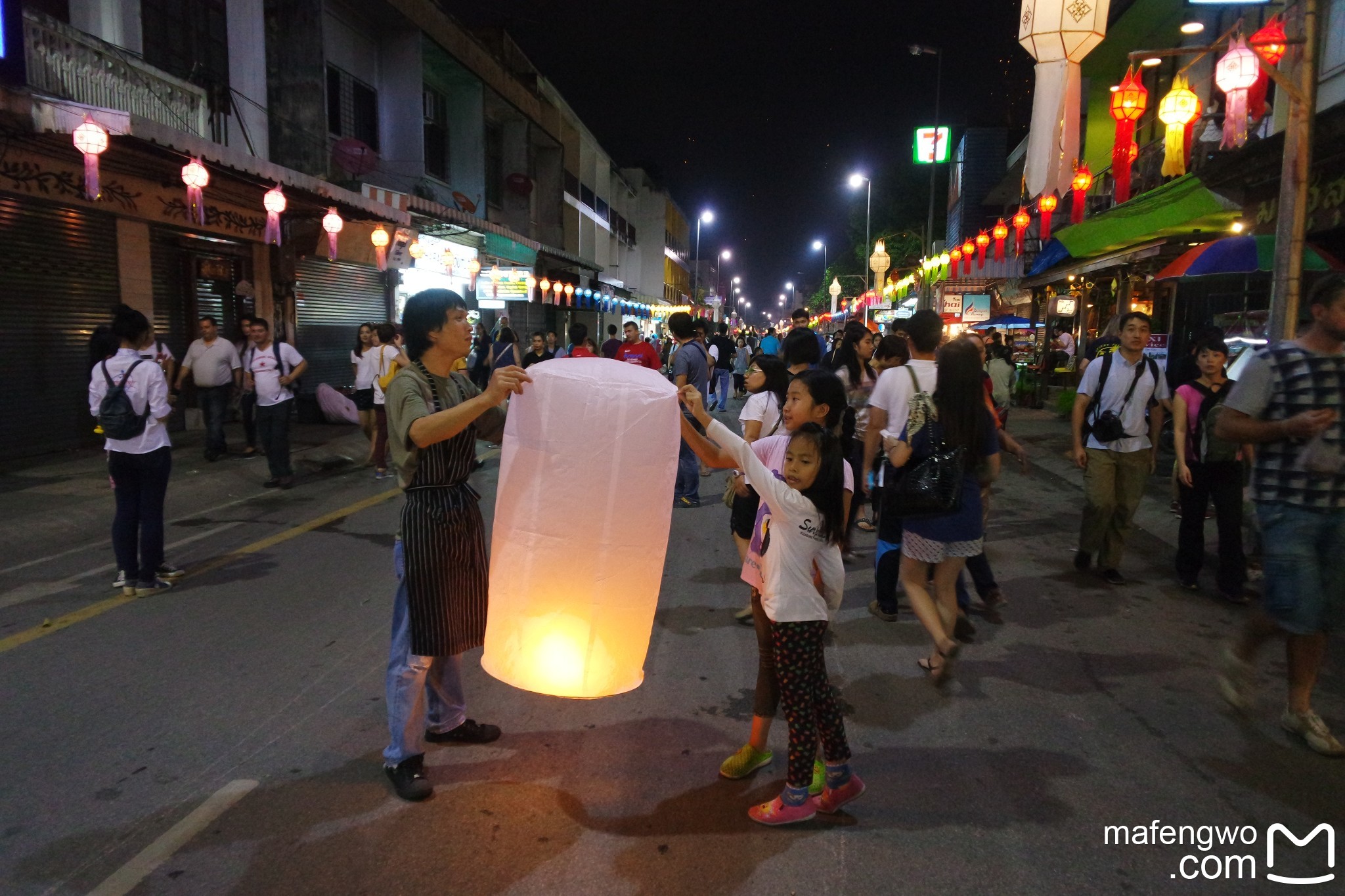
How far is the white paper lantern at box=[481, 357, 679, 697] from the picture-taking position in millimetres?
2648

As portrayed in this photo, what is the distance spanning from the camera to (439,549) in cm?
299

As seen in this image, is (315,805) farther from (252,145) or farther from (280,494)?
(252,145)

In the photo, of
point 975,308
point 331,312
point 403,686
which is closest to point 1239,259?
point 403,686

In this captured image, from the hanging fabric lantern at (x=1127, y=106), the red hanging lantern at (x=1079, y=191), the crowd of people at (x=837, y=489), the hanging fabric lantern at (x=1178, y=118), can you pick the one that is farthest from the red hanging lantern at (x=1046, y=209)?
the crowd of people at (x=837, y=489)

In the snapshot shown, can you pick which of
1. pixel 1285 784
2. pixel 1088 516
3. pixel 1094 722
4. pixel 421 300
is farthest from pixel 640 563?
pixel 1088 516

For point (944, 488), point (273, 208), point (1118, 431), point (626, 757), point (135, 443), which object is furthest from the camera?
point (273, 208)

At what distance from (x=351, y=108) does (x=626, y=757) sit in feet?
59.4

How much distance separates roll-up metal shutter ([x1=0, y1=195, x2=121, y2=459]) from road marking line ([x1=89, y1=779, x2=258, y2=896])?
923 cm

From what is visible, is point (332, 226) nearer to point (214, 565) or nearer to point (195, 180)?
point (195, 180)

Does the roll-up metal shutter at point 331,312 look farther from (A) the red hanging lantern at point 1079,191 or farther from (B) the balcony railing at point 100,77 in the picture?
(A) the red hanging lantern at point 1079,191

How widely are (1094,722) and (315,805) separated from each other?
336 centimetres

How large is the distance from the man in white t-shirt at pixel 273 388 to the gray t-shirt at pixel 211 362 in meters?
1.14

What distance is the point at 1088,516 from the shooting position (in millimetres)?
6176

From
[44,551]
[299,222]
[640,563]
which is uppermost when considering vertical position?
[299,222]
